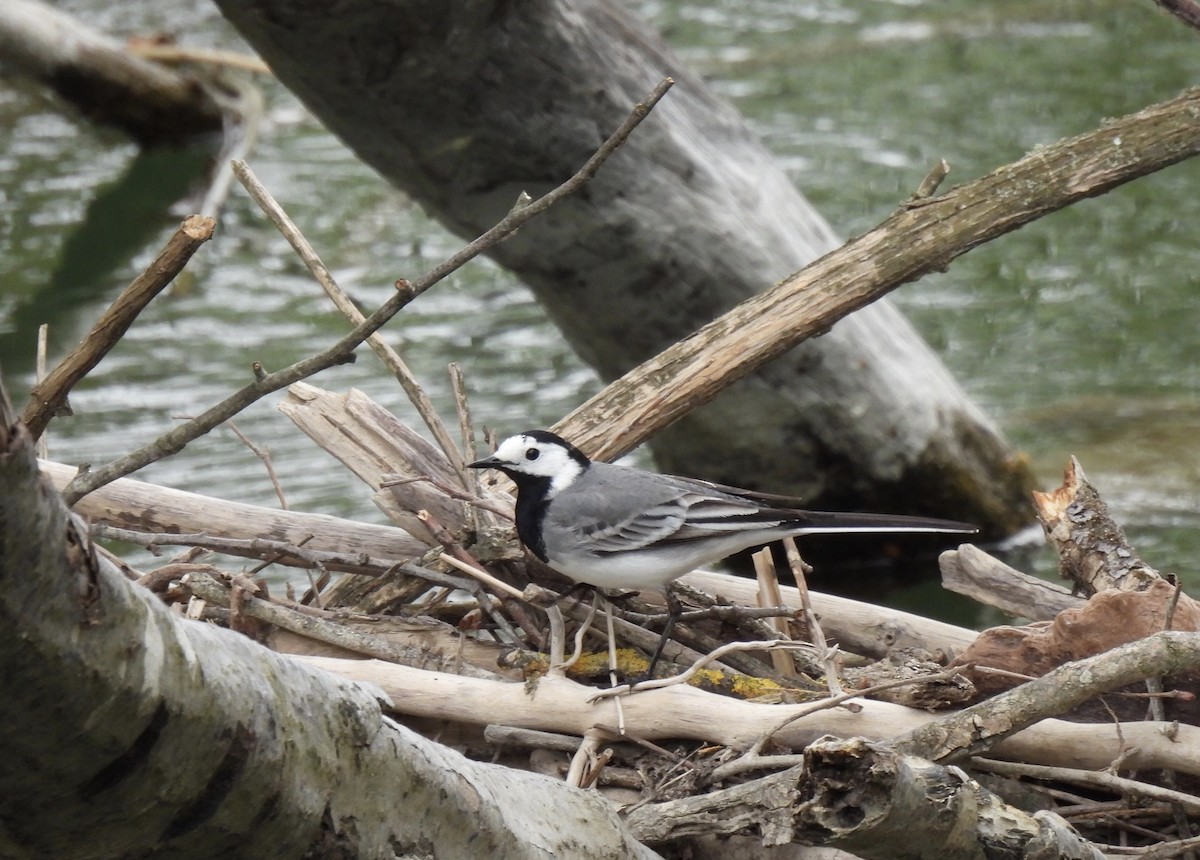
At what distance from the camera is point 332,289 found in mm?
3771

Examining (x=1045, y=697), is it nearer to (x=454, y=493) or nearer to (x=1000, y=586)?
(x=1000, y=586)

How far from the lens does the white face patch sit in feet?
13.8

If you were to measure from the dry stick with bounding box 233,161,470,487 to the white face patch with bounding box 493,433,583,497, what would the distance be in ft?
0.71

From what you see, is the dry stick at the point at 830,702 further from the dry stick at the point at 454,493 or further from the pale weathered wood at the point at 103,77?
the pale weathered wood at the point at 103,77

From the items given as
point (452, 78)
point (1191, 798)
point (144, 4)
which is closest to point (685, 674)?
point (1191, 798)

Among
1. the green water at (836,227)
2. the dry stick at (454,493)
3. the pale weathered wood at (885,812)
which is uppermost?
the pale weathered wood at (885,812)

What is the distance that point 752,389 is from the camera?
660 cm

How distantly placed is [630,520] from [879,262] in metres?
1.00

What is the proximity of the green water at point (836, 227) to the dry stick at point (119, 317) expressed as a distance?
4768mm

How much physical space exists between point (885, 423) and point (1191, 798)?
3901 mm

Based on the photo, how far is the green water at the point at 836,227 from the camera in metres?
8.08

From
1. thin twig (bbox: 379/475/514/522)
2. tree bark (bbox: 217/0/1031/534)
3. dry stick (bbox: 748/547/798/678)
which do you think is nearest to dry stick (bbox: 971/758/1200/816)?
dry stick (bbox: 748/547/798/678)

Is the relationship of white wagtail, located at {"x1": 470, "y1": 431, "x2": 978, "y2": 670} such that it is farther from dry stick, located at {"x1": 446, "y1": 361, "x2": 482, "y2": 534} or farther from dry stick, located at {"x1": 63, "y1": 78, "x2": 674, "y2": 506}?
dry stick, located at {"x1": 63, "y1": 78, "x2": 674, "y2": 506}

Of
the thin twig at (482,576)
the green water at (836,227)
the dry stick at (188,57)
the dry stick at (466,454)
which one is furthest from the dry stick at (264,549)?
the dry stick at (188,57)
